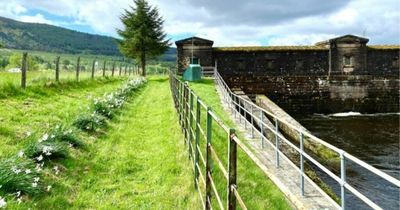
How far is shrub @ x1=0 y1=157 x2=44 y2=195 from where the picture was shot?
4.91 metres

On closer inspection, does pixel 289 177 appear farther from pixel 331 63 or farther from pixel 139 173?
pixel 331 63

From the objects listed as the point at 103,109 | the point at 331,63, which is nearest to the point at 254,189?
the point at 103,109

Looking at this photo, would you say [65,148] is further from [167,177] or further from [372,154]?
[372,154]

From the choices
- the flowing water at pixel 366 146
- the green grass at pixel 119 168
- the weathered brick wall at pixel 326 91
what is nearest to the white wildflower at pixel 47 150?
the green grass at pixel 119 168

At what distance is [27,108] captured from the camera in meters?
11.1

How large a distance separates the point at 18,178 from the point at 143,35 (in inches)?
1443

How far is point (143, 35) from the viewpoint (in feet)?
133

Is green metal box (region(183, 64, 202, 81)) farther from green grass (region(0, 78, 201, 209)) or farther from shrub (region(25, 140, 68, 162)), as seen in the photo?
shrub (region(25, 140, 68, 162))

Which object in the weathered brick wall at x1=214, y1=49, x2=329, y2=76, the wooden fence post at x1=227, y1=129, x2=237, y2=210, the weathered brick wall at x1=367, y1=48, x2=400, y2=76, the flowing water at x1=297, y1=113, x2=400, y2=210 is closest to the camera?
the wooden fence post at x1=227, y1=129, x2=237, y2=210

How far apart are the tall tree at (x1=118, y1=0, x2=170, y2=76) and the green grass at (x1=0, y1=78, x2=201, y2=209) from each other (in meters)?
29.1

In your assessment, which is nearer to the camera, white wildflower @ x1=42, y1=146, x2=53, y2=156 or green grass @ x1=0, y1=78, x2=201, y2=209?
green grass @ x1=0, y1=78, x2=201, y2=209

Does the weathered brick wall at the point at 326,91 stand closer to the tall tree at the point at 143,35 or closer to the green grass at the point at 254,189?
the tall tree at the point at 143,35

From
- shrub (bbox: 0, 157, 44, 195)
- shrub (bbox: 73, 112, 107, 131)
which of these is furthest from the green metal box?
shrub (bbox: 0, 157, 44, 195)

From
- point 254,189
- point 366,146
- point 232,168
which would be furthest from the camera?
point 366,146
